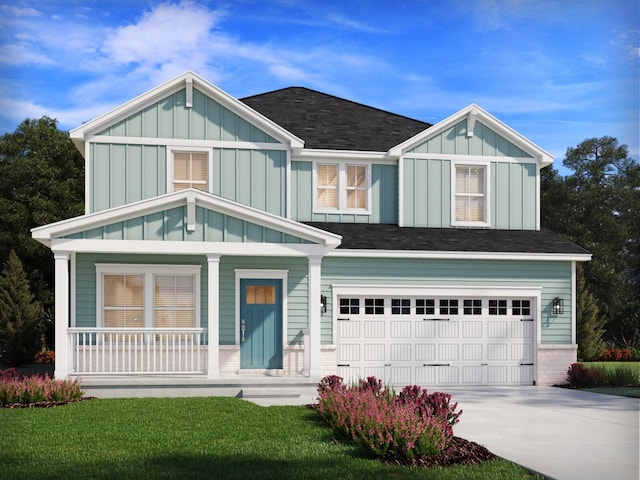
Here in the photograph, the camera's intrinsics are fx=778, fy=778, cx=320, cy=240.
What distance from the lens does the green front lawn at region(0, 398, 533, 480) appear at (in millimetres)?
7465

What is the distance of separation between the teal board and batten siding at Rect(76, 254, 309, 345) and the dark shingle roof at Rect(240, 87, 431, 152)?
3606mm

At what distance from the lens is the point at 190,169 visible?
58.1ft

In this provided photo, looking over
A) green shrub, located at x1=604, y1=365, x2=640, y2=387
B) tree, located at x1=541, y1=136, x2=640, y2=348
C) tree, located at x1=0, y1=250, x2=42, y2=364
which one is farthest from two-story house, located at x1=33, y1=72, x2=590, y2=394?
tree, located at x1=541, y1=136, x2=640, y2=348

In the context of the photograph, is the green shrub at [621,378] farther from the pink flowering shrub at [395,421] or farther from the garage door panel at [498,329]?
the pink flowering shrub at [395,421]

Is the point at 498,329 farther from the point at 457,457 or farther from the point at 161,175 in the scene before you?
the point at 457,457

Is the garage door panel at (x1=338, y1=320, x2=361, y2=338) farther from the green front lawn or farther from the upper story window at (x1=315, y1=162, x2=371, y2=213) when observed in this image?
the green front lawn

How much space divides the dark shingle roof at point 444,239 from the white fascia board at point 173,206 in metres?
2.51

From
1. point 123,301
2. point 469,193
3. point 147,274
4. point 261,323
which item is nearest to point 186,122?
point 147,274

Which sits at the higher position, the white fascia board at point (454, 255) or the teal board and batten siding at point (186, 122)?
the teal board and batten siding at point (186, 122)

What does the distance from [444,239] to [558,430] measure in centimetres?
824

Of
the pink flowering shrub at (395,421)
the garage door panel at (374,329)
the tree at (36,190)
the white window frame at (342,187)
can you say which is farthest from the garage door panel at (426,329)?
the tree at (36,190)

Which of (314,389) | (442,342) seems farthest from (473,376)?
(314,389)

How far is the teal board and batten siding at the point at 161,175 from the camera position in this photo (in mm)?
17234

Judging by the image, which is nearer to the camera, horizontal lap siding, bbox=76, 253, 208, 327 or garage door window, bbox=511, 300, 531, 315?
horizontal lap siding, bbox=76, 253, 208, 327
